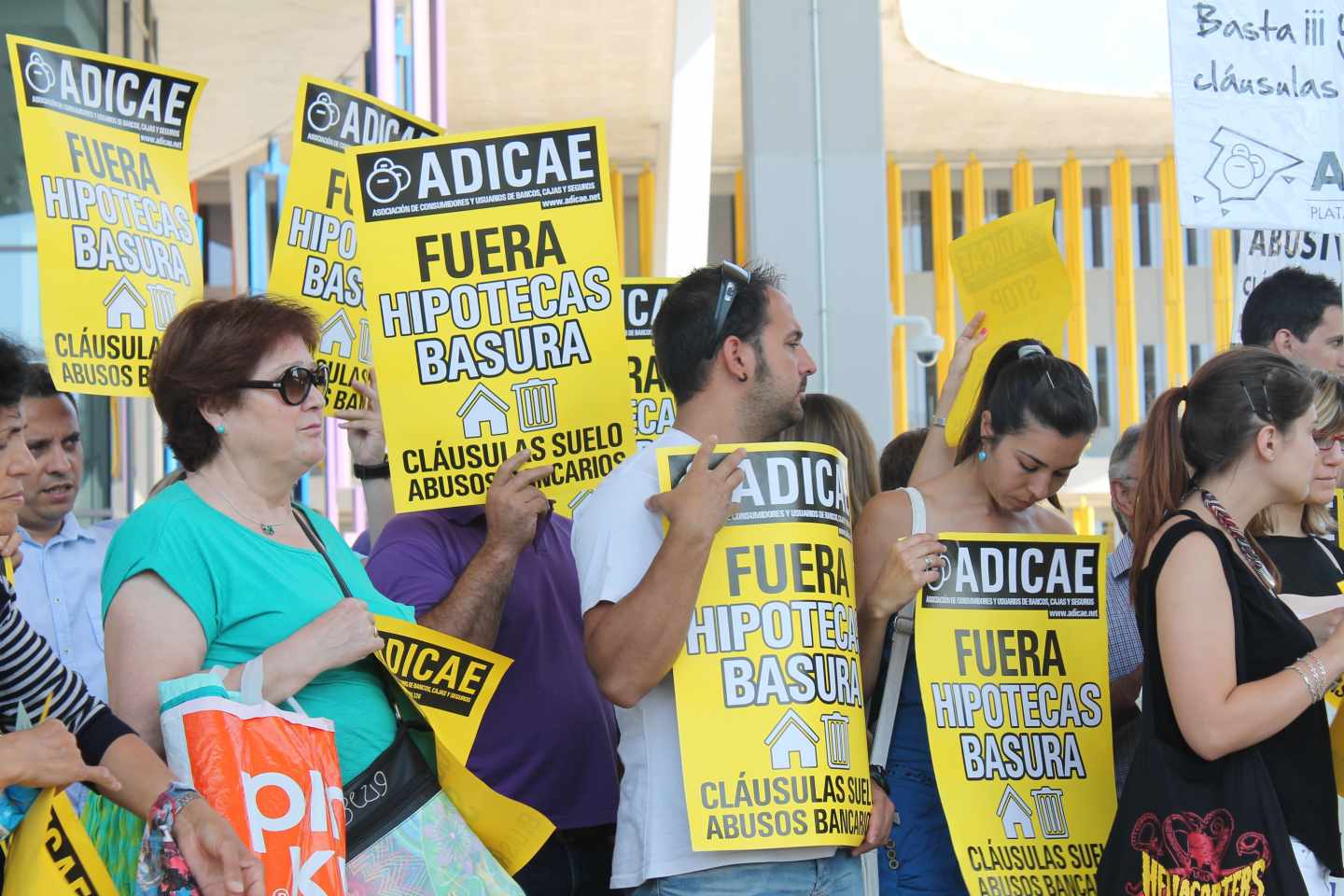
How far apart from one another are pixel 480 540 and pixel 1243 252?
9.79ft

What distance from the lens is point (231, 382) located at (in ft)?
9.49

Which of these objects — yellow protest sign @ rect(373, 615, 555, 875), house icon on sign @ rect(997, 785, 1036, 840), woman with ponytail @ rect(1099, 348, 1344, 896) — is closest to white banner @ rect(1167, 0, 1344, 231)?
woman with ponytail @ rect(1099, 348, 1344, 896)

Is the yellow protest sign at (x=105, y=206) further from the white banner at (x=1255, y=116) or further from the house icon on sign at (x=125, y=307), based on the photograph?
the white banner at (x=1255, y=116)

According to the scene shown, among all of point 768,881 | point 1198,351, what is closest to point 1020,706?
point 768,881

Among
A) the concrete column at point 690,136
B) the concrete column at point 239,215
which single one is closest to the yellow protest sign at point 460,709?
the concrete column at point 690,136

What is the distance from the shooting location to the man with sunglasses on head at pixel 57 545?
431 centimetres

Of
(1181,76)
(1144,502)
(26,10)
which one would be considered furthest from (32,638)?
(26,10)

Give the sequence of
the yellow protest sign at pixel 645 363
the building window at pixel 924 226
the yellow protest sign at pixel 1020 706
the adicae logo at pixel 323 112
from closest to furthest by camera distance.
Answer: the yellow protest sign at pixel 1020 706, the adicae logo at pixel 323 112, the yellow protest sign at pixel 645 363, the building window at pixel 924 226

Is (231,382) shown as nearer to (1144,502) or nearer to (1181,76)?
(1144,502)

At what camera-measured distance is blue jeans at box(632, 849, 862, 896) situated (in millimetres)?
2881

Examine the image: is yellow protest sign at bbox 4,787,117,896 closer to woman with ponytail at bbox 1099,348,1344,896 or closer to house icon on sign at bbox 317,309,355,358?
woman with ponytail at bbox 1099,348,1344,896

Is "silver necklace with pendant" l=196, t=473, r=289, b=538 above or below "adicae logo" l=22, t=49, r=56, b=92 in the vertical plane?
below

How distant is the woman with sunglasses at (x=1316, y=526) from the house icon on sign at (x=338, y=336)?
2.36 metres

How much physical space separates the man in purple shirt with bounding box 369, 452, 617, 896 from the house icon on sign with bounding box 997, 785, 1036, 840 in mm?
869
